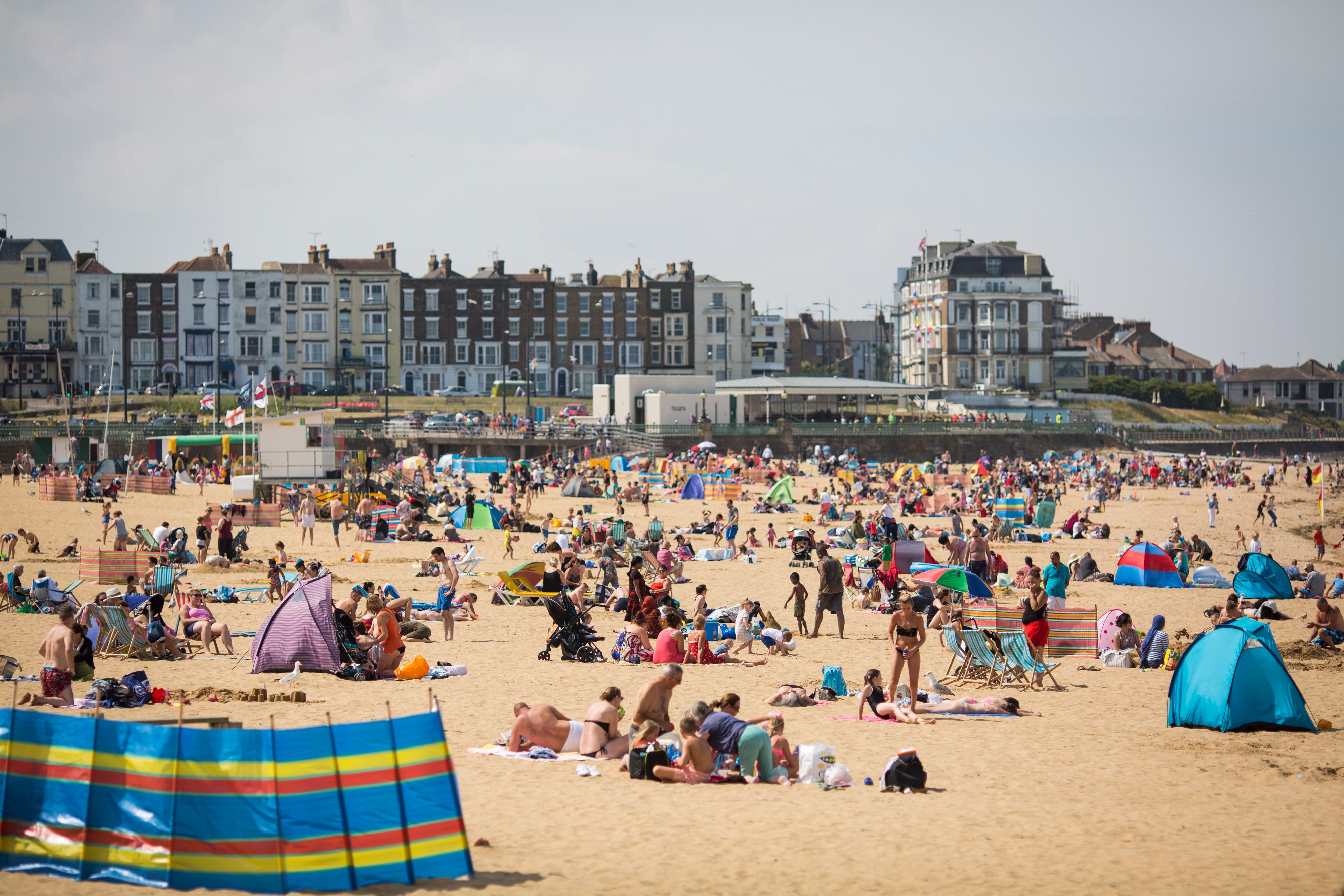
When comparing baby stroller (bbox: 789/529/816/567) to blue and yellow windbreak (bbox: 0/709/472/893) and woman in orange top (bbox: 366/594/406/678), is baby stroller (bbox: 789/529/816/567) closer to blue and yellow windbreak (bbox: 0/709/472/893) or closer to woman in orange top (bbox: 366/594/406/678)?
woman in orange top (bbox: 366/594/406/678)

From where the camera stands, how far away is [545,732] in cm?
893

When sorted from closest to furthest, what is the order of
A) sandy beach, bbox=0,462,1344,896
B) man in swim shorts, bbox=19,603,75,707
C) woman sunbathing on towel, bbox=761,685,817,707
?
sandy beach, bbox=0,462,1344,896
man in swim shorts, bbox=19,603,75,707
woman sunbathing on towel, bbox=761,685,817,707

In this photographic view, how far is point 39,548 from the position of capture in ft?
71.2

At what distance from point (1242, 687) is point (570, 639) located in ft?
20.7

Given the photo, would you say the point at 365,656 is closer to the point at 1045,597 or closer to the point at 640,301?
the point at 1045,597

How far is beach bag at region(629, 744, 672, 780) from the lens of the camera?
8.39m

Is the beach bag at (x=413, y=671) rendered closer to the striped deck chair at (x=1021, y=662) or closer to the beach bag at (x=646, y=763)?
the beach bag at (x=646, y=763)

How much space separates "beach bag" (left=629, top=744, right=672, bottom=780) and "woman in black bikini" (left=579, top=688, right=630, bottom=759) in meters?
0.40

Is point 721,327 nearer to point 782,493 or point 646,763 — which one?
point 782,493

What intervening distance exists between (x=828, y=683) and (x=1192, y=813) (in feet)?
12.8

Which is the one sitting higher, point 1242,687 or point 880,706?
point 1242,687

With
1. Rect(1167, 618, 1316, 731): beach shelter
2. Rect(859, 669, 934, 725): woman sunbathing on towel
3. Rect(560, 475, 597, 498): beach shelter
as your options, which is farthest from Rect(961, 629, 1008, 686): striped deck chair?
Rect(560, 475, 597, 498): beach shelter

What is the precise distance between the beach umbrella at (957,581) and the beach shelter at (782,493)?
18585 millimetres

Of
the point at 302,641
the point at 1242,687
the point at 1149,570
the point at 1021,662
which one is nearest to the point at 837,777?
the point at 1242,687
